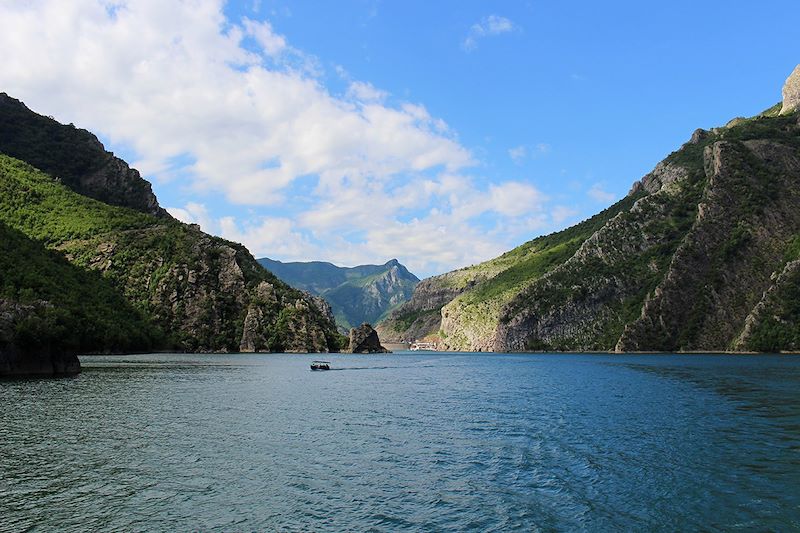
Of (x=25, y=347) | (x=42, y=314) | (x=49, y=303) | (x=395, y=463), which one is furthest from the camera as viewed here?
(x=49, y=303)

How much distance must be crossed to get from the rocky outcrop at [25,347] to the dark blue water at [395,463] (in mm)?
15777

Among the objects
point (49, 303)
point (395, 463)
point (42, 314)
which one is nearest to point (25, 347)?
point (42, 314)

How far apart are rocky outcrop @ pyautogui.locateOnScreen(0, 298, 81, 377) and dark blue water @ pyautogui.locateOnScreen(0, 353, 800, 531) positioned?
51.8 ft

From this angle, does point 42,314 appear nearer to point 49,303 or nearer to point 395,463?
point 49,303

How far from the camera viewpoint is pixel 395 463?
132 ft

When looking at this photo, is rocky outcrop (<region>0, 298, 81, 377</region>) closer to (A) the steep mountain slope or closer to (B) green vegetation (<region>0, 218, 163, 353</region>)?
(A) the steep mountain slope

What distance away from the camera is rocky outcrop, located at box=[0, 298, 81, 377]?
91.4 metres

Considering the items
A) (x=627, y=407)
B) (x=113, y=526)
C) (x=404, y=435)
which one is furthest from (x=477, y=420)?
(x=113, y=526)

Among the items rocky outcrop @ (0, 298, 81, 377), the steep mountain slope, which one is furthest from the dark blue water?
the steep mountain slope

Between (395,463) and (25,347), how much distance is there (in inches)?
3367

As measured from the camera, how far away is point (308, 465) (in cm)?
3953

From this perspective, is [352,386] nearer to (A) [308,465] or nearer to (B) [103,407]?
(B) [103,407]

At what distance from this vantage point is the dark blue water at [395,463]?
28.4 metres

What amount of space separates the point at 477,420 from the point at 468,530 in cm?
3479
